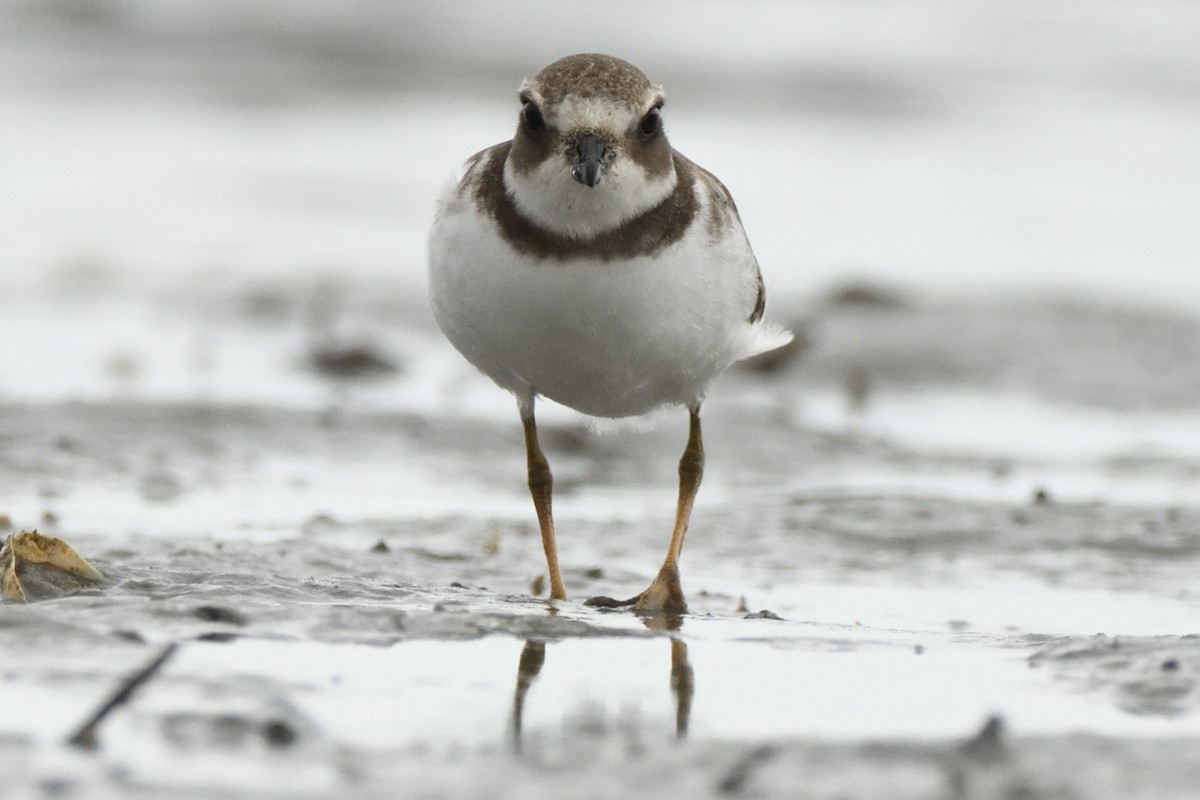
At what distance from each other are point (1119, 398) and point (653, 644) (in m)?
5.30

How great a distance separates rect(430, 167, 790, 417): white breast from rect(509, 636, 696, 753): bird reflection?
0.93 meters

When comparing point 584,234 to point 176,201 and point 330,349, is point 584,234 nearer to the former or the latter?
point 330,349

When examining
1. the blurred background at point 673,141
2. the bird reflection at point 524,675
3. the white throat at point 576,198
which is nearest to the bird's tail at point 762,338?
the white throat at point 576,198

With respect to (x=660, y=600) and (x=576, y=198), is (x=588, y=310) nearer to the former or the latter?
(x=576, y=198)

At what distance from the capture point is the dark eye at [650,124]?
4805 mm

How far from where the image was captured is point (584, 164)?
178 inches

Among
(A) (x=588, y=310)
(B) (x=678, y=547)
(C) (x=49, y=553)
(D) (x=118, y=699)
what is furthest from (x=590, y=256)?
(D) (x=118, y=699)

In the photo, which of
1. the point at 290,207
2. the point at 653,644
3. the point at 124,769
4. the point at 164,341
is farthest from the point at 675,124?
the point at 124,769

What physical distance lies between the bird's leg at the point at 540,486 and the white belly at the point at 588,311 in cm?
33

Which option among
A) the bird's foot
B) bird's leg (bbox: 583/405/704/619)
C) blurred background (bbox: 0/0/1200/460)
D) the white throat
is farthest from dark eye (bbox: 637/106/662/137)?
blurred background (bbox: 0/0/1200/460)

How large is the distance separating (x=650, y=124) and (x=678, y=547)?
1270 mm

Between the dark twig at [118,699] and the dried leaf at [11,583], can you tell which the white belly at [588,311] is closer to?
the dried leaf at [11,583]

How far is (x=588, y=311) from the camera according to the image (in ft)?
15.3

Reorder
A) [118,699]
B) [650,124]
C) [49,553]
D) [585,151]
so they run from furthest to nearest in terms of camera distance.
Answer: [650,124], [585,151], [49,553], [118,699]
